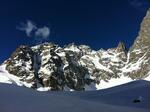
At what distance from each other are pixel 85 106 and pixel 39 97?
11.1 ft

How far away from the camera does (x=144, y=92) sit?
24.1 m

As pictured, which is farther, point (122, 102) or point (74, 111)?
point (122, 102)

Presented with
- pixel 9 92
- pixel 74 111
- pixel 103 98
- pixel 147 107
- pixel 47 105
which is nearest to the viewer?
pixel 74 111

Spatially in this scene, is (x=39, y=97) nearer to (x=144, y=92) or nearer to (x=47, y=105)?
(x=47, y=105)

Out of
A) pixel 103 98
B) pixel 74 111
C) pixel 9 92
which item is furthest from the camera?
pixel 103 98

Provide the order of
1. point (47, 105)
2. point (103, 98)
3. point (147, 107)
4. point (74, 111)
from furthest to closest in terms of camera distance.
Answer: point (103, 98)
point (147, 107)
point (47, 105)
point (74, 111)

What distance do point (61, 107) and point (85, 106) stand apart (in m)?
1.14

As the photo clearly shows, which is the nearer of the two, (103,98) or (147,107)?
(147,107)

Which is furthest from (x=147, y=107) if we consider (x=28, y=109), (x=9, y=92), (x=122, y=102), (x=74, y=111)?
(x=9, y=92)

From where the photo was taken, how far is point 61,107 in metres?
17.8

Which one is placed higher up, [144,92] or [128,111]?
[144,92]

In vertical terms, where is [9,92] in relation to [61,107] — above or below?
above

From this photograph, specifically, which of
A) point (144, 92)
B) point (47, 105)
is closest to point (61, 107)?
point (47, 105)

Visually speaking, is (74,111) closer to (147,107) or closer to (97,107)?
(97,107)
